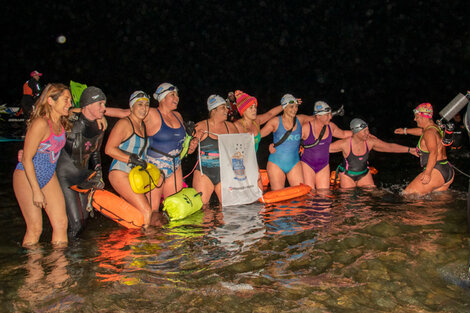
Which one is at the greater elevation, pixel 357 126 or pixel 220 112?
pixel 220 112

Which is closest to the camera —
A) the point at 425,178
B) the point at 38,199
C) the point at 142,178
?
the point at 38,199

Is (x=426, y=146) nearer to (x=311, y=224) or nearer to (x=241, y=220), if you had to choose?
(x=311, y=224)

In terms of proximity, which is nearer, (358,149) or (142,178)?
(142,178)

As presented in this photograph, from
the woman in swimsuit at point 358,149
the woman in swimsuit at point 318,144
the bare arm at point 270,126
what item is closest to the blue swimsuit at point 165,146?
the bare arm at point 270,126

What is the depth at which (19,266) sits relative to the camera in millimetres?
5102

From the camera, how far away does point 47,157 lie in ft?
16.8

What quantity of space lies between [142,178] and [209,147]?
201cm

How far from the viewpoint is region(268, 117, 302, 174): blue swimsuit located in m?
8.60

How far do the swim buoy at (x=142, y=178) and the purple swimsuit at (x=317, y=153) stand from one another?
392cm

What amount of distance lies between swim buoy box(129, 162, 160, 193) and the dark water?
2.39 ft

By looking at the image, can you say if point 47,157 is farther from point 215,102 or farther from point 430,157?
point 430,157

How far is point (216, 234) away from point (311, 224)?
1.64 m

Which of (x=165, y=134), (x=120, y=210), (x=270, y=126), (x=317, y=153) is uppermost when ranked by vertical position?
(x=270, y=126)

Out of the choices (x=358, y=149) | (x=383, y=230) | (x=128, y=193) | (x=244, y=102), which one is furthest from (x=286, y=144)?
(x=128, y=193)
